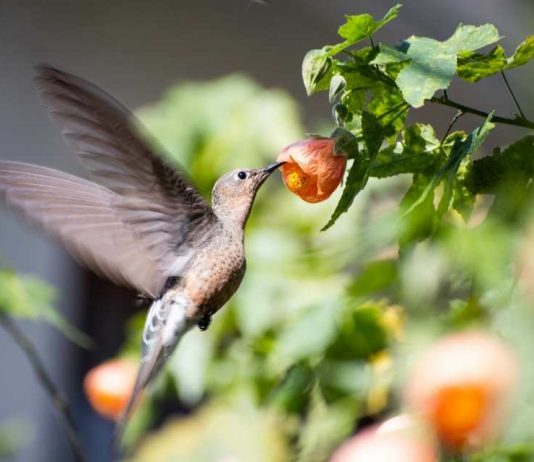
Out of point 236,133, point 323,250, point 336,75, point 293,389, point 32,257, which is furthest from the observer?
point 32,257

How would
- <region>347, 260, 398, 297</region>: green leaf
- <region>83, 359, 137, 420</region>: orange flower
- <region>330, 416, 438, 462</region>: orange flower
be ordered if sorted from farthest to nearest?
<region>83, 359, 137, 420</region>: orange flower < <region>347, 260, 398, 297</region>: green leaf < <region>330, 416, 438, 462</region>: orange flower

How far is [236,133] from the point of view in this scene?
1.69 meters

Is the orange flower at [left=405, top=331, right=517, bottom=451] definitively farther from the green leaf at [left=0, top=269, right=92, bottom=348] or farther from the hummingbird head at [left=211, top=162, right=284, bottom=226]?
the green leaf at [left=0, top=269, right=92, bottom=348]

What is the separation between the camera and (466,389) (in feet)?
2.62

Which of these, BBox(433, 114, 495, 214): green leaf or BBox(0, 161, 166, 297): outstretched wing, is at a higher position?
BBox(0, 161, 166, 297): outstretched wing

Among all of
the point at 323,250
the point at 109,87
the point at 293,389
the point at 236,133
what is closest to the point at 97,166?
the point at 293,389

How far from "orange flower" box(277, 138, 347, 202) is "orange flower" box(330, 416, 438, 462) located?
0.25 m

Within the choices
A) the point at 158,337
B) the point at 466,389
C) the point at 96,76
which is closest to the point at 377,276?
the point at 466,389

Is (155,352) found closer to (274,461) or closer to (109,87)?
(274,461)

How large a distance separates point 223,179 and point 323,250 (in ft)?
1.99

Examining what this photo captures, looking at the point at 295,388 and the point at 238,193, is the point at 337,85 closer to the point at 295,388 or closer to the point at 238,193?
the point at 238,193

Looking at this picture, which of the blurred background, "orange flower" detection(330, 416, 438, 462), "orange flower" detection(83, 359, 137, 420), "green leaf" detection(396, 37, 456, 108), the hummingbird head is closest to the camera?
"green leaf" detection(396, 37, 456, 108)

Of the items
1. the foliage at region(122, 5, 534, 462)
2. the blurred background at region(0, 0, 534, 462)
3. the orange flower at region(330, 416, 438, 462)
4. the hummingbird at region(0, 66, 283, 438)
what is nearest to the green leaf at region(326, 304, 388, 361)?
the foliage at region(122, 5, 534, 462)

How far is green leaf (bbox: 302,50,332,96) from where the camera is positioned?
636 millimetres
